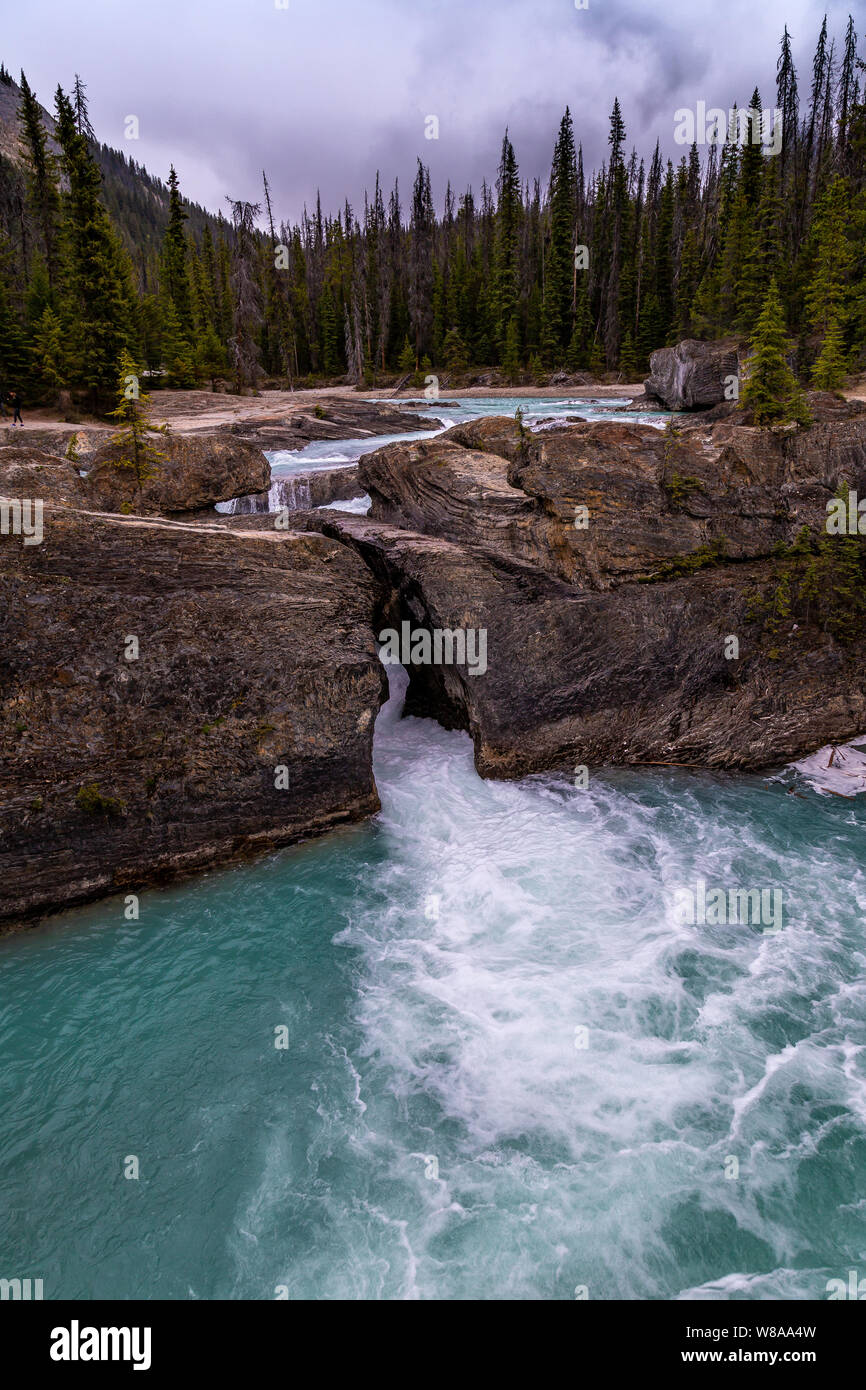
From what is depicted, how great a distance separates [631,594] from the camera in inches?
527

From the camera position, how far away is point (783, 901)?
9.67 meters

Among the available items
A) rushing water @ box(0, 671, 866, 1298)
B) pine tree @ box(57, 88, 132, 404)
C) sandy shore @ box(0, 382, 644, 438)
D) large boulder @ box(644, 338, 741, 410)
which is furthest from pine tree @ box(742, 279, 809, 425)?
pine tree @ box(57, 88, 132, 404)

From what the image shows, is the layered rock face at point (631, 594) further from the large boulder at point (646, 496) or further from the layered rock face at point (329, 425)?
the layered rock face at point (329, 425)

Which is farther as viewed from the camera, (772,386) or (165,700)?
(772,386)

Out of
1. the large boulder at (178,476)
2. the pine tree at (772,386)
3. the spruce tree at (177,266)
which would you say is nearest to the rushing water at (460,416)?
the large boulder at (178,476)

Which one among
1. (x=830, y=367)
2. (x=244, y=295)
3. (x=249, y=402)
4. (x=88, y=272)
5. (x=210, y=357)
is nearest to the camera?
(x=830, y=367)

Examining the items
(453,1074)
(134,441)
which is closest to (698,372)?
(134,441)

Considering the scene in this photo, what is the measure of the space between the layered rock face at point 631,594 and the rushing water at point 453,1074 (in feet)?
7.03

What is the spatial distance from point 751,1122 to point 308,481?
1886 cm

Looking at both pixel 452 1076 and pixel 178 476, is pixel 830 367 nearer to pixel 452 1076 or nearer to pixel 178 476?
pixel 178 476

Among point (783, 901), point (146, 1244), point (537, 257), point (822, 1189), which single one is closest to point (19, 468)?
point (146, 1244)

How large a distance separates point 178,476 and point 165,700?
27.0ft

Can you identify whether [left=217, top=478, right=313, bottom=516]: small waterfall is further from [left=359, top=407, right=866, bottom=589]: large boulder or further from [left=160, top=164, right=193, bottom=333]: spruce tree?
[left=160, top=164, right=193, bottom=333]: spruce tree

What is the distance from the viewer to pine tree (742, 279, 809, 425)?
14.4 m
